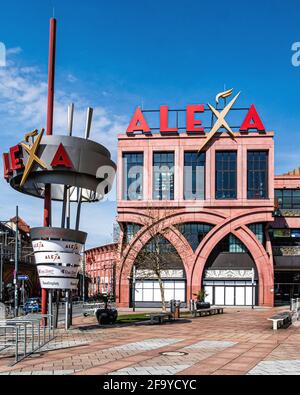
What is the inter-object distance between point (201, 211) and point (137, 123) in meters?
14.3

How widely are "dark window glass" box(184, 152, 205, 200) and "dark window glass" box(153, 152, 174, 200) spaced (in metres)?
1.82

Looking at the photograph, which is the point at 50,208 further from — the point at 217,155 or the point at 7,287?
the point at 7,287

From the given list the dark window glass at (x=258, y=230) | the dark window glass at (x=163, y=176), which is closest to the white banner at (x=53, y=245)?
the dark window glass at (x=163, y=176)

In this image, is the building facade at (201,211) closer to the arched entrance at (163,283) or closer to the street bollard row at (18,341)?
the arched entrance at (163,283)

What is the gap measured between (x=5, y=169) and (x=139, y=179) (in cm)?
3723

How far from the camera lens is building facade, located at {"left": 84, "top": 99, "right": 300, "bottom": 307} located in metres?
68.2

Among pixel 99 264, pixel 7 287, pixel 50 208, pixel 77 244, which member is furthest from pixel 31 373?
pixel 99 264

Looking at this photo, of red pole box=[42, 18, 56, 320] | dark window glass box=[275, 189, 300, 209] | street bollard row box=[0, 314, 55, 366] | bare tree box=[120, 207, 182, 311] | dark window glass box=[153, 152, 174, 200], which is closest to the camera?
street bollard row box=[0, 314, 55, 366]

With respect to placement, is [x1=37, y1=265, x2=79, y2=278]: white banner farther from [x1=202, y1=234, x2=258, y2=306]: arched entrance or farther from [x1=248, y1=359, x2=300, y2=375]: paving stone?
[x1=202, y1=234, x2=258, y2=306]: arched entrance

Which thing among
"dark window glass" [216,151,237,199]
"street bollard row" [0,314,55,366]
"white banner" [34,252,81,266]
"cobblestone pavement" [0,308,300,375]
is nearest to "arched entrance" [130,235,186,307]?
"dark window glass" [216,151,237,199]

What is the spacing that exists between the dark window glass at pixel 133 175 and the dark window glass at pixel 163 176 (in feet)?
5.91

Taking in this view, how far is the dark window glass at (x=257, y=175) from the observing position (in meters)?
68.4

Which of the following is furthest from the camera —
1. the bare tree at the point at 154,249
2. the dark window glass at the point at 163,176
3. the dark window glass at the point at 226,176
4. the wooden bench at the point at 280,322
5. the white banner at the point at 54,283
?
the dark window glass at the point at 163,176
